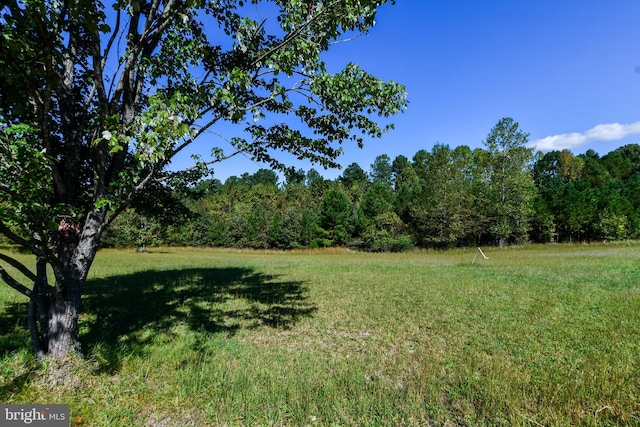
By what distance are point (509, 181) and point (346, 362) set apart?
126ft

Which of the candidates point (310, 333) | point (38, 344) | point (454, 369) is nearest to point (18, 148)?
point (38, 344)

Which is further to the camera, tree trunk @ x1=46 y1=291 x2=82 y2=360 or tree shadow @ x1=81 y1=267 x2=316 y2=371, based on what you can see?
tree shadow @ x1=81 y1=267 x2=316 y2=371

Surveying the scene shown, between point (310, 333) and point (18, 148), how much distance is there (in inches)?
237

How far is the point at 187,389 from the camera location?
13.6 ft

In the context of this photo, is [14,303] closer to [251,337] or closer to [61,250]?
[61,250]

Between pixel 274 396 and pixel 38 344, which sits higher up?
pixel 38 344

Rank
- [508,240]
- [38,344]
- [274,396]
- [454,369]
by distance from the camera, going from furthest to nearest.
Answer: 1. [508,240]
2. [454,369]
3. [38,344]
4. [274,396]

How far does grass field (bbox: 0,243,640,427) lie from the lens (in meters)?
3.69

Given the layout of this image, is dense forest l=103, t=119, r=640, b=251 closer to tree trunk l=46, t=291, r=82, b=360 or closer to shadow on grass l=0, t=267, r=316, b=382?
shadow on grass l=0, t=267, r=316, b=382

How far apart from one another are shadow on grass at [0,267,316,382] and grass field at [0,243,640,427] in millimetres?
57

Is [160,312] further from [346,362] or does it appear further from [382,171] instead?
[382,171]

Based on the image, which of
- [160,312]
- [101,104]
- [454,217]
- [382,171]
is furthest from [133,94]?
[382,171]

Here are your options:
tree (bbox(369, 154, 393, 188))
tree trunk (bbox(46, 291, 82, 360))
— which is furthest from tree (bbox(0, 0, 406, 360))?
tree (bbox(369, 154, 393, 188))

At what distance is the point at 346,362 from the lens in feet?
17.2
